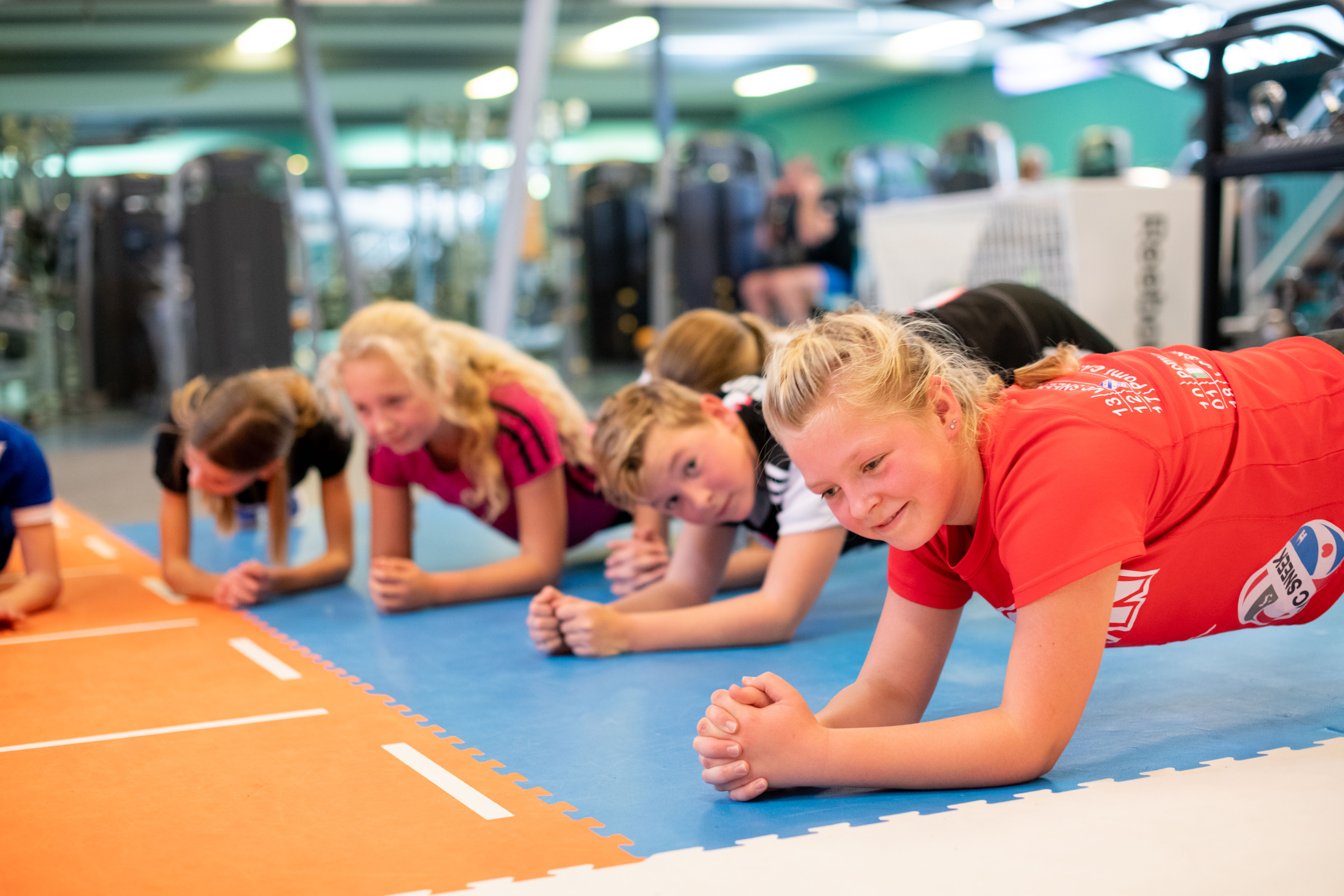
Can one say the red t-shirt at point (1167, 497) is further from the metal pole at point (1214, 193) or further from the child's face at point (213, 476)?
the metal pole at point (1214, 193)

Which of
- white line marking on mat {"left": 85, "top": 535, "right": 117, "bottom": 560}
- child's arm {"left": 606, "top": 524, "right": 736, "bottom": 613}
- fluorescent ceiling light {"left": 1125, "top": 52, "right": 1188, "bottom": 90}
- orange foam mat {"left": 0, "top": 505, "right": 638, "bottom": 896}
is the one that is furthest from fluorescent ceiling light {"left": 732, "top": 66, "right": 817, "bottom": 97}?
orange foam mat {"left": 0, "top": 505, "right": 638, "bottom": 896}

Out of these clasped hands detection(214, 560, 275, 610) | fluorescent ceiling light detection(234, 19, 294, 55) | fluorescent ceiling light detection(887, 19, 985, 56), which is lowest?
clasped hands detection(214, 560, 275, 610)

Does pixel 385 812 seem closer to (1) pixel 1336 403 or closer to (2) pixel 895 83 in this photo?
(1) pixel 1336 403

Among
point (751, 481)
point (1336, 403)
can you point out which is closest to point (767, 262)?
point (751, 481)

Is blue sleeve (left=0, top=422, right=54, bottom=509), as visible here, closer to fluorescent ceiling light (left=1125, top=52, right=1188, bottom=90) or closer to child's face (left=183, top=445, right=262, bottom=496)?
child's face (left=183, top=445, right=262, bottom=496)

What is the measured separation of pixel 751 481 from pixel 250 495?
1.72 m

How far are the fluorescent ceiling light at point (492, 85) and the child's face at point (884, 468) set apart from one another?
11798 mm

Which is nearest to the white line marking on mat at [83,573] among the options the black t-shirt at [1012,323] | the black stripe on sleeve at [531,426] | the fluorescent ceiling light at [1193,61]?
the black stripe on sleeve at [531,426]

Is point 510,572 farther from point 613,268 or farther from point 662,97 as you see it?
point 662,97

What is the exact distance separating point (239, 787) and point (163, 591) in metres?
1.76

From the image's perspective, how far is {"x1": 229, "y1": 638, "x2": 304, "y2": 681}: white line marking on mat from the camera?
2564mm

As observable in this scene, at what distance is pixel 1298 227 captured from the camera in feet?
25.3

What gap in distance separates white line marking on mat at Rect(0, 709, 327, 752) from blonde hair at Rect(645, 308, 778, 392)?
1.12m

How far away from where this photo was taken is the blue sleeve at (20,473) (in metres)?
3.00
